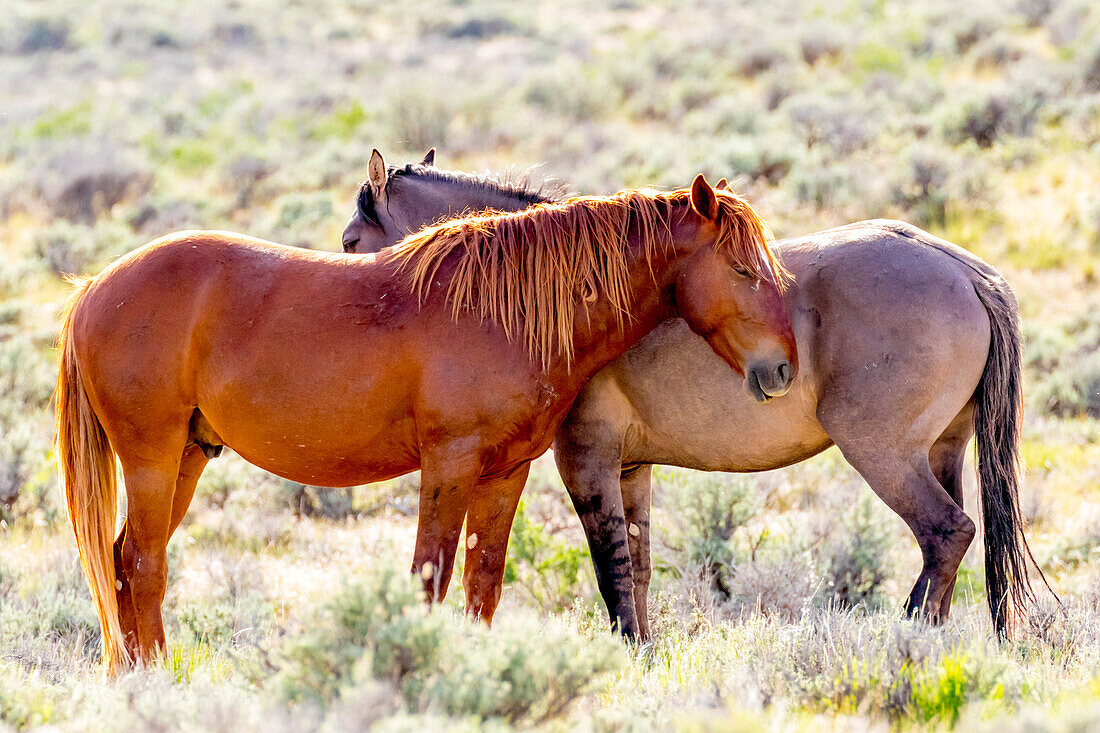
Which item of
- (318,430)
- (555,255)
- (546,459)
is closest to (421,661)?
(318,430)

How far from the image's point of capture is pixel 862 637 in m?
3.47

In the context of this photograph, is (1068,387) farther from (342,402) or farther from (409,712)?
(409,712)

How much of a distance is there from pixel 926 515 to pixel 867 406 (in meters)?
0.50

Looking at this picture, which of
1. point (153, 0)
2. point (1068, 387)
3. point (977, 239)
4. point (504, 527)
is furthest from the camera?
point (153, 0)

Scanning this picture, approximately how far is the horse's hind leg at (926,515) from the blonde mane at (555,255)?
922 millimetres

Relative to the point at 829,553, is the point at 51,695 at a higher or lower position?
higher

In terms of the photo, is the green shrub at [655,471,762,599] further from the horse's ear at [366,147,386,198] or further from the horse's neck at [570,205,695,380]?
the horse's ear at [366,147,386,198]

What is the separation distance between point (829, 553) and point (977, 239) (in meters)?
5.70

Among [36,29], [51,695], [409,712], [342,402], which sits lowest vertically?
[51,695]

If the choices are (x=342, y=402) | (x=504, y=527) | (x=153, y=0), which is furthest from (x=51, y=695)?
(x=153, y=0)

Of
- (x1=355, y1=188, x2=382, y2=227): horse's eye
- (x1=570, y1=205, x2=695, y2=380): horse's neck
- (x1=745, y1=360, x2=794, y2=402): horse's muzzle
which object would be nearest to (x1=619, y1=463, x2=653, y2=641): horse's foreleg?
(x1=570, y1=205, x2=695, y2=380): horse's neck

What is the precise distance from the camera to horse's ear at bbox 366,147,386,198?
474 cm

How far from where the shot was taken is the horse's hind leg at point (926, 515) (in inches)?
158

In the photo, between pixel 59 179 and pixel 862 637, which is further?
pixel 59 179
